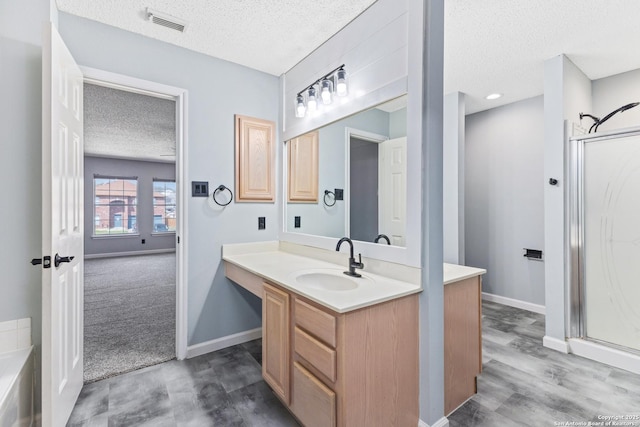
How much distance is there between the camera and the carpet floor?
2.29 m

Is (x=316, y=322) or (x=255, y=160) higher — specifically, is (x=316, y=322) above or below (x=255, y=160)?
below

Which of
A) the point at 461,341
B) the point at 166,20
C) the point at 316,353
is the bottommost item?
the point at 461,341

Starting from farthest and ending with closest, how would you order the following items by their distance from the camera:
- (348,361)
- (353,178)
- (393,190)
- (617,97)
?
(617,97), (353,178), (393,190), (348,361)

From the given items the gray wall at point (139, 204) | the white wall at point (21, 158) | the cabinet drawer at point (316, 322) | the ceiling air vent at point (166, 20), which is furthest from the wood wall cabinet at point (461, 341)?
the gray wall at point (139, 204)

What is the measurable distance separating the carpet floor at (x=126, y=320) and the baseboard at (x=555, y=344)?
311cm

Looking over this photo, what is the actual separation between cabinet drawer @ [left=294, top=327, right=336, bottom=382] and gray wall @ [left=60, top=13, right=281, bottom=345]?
124cm

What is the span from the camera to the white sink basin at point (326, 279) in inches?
70.1

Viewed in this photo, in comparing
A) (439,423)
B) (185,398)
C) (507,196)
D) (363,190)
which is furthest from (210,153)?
(507,196)

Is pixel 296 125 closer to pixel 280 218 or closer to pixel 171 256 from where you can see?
pixel 280 218

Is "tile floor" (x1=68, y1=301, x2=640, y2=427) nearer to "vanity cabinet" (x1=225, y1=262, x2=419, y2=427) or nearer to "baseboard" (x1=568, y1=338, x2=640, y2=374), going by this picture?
"baseboard" (x1=568, y1=338, x2=640, y2=374)

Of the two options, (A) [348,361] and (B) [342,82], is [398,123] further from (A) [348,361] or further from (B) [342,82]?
(A) [348,361]

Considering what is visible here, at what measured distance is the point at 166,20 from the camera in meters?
1.98

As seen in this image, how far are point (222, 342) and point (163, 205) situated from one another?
6560 millimetres

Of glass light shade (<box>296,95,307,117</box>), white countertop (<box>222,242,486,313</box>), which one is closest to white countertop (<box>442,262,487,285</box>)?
white countertop (<box>222,242,486,313</box>)
